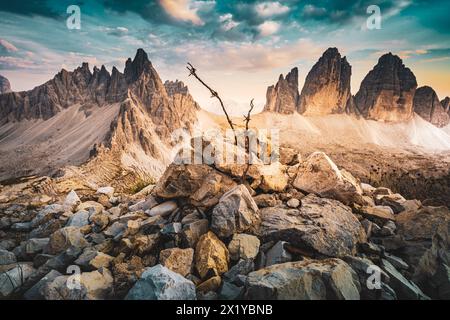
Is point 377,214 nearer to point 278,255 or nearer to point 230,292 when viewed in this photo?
point 278,255

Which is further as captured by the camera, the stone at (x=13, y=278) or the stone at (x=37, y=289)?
the stone at (x=13, y=278)

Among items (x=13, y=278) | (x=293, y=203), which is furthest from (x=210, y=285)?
(x=13, y=278)

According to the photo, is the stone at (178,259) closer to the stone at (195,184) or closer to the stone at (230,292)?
the stone at (230,292)

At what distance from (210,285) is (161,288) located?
132 centimetres

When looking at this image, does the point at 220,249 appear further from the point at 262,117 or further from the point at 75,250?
the point at 262,117

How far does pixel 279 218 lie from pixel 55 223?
28.1ft

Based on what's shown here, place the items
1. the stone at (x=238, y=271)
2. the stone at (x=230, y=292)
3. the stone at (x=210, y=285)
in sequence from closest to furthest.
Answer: the stone at (x=230, y=292), the stone at (x=210, y=285), the stone at (x=238, y=271)

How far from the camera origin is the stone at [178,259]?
6820 mm

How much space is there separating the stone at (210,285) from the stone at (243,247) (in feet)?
3.09

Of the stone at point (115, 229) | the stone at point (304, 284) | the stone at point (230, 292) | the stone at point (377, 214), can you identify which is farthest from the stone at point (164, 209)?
the stone at point (377, 214)

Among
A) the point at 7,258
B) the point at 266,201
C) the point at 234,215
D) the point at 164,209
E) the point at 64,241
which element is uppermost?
the point at 266,201

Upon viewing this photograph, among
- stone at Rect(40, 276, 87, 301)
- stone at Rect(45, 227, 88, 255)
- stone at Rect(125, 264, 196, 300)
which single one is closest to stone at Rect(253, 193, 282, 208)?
stone at Rect(125, 264, 196, 300)

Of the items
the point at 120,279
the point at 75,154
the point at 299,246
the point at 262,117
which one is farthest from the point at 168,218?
the point at 262,117

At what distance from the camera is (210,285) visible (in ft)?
21.0
